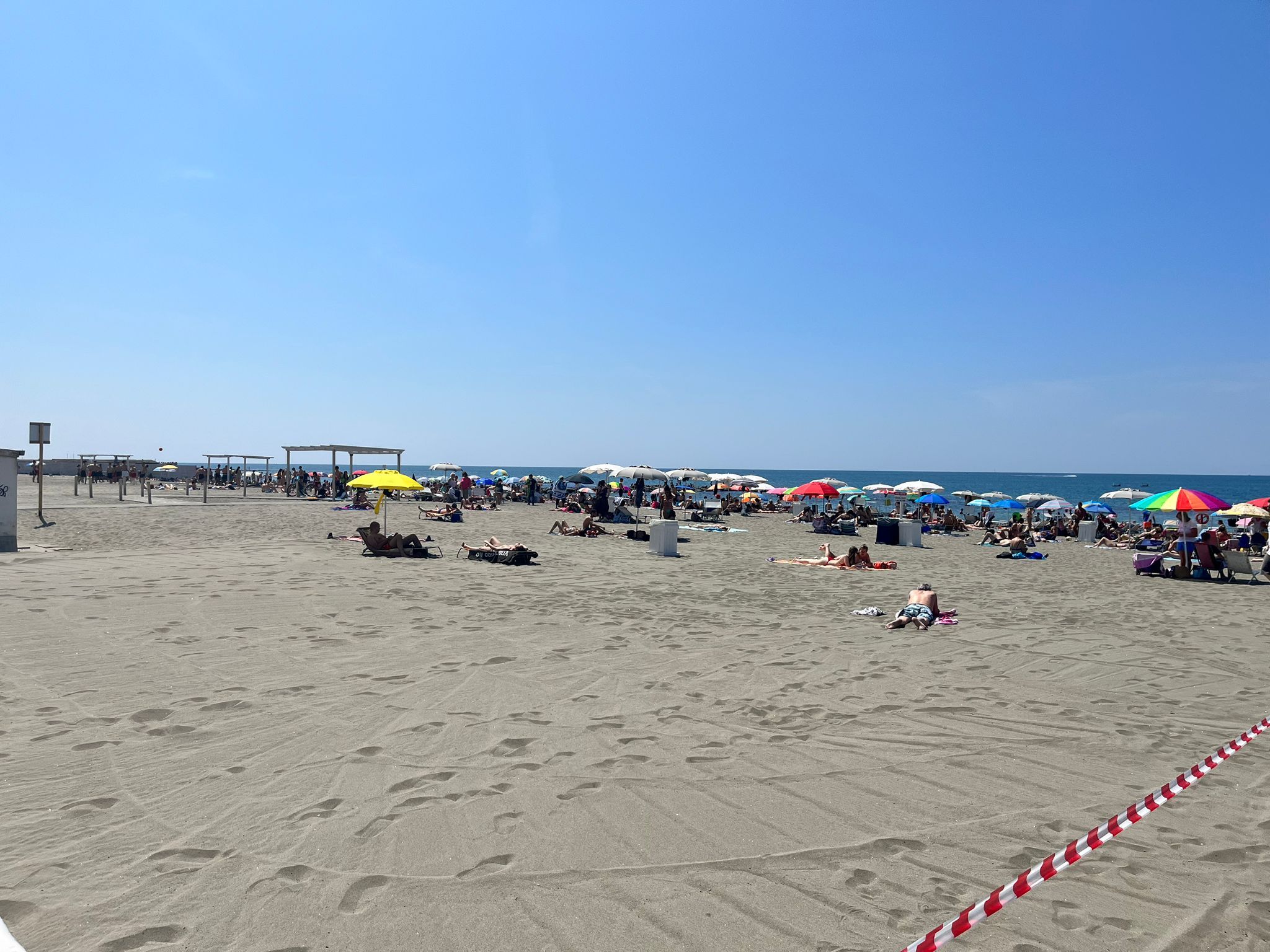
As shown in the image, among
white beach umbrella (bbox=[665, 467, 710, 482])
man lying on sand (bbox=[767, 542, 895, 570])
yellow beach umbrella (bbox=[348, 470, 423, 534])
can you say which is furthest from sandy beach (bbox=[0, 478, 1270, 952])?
white beach umbrella (bbox=[665, 467, 710, 482])

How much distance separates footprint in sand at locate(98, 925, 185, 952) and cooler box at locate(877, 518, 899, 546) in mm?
18480

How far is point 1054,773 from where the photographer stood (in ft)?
13.8

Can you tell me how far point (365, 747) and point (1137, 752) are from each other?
15.2ft

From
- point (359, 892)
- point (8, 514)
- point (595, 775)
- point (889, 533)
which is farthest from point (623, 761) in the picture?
point (889, 533)

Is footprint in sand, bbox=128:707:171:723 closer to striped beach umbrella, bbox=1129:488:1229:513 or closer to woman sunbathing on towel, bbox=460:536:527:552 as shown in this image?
woman sunbathing on towel, bbox=460:536:527:552

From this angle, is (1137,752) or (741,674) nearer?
(1137,752)

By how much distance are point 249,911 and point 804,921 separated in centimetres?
198

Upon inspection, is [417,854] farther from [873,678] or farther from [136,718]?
[873,678]

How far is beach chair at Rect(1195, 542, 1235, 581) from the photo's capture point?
45.4ft

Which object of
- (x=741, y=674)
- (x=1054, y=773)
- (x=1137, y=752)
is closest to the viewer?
(x=1054, y=773)

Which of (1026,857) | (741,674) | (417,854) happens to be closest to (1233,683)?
(741,674)

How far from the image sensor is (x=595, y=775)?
3.98m

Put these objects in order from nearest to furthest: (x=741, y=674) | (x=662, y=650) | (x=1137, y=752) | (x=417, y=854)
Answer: (x=417, y=854) < (x=1137, y=752) < (x=741, y=674) < (x=662, y=650)

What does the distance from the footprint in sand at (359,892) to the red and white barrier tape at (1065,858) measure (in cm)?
191
